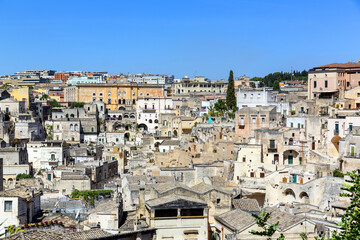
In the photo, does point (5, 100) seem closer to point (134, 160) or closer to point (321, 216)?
point (134, 160)

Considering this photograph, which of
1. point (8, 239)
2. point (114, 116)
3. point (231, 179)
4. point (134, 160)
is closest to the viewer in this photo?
point (8, 239)

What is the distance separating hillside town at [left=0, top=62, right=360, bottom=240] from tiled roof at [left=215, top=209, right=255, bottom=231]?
52mm

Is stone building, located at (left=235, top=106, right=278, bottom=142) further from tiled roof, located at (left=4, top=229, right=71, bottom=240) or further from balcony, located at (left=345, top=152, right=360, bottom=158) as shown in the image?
tiled roof, located at (left=4, top=229, right=71, bottom=240)

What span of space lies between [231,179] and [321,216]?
11975 mm

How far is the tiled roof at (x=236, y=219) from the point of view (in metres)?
23.8

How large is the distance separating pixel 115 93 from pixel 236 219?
8296 centimetres

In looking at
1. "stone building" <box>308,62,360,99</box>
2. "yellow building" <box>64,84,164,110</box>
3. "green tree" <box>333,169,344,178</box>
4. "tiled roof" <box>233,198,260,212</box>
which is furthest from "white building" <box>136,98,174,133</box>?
"tiled roof" <box>233,198,260,212</box>

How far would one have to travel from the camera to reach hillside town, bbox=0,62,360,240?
77.7 ft

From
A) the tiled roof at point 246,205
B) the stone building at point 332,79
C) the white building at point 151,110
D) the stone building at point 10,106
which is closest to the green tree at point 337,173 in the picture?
the tiled roof at point 246,205

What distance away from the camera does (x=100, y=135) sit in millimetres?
73750

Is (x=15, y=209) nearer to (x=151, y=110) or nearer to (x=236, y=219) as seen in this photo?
(x=236, y=219)

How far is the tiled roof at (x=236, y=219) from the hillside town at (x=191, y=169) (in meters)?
0.05

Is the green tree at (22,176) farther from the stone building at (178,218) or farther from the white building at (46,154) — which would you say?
the stone building at (178,218)

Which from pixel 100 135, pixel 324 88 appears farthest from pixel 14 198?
pixel 100 135
